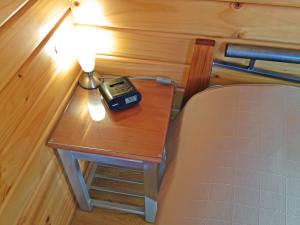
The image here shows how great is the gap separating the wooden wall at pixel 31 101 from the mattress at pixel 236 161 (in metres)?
0.41

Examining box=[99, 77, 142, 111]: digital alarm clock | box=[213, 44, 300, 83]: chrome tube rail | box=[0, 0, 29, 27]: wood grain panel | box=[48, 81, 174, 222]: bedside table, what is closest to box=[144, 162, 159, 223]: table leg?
box=[48, 81, 174, 222]: bedside table

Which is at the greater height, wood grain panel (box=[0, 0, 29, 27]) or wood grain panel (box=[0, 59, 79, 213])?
wood grain panel (box=[0, 0, 29, 27])

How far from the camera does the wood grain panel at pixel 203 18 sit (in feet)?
2.90

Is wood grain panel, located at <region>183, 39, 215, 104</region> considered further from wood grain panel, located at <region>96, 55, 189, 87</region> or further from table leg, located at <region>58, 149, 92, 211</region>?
table leg, located at <region>58, 149, 92, 211</region>

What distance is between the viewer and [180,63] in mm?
1077

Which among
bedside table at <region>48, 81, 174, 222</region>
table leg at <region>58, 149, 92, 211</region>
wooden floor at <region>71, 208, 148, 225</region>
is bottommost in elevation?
wooden floor at <region>71, 208, 148, 225</region>

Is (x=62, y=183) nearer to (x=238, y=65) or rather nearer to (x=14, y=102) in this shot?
(x=14, y=102)

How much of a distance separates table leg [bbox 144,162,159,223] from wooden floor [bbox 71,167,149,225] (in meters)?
0.08

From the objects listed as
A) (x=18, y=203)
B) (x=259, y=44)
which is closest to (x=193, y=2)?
(x=259, y=44)

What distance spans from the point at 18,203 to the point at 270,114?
796mm

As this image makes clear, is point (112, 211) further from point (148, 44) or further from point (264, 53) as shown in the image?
point (264, 53)

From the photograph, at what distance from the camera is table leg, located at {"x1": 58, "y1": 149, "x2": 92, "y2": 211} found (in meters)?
1.01

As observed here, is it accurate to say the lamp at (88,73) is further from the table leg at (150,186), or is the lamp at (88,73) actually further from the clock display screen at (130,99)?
the table leg at (150,186)

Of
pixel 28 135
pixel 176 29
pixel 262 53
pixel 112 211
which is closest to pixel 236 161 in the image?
pixel 262 53
